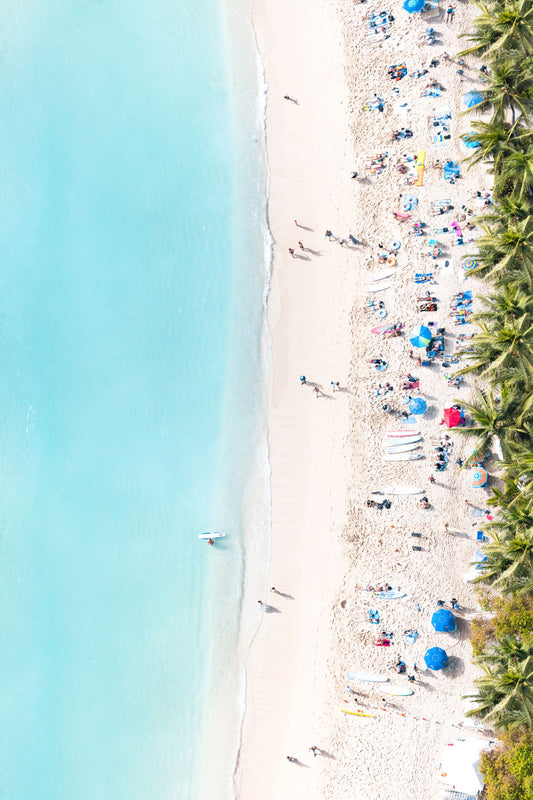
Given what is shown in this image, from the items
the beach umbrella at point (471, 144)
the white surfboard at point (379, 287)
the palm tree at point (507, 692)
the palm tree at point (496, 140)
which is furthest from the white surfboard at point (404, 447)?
the beach umbrella at point (471, 144)

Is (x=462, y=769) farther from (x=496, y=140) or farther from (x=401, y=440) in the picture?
(x=496, y=140)

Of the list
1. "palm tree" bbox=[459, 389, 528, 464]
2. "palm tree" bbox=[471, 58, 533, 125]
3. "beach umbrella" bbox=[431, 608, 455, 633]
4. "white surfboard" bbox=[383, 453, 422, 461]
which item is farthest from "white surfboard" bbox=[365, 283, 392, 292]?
"beach umbrella" bbox=[431, 608, 455, 633]

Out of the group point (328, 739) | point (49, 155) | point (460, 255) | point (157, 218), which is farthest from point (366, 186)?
point (328, 739)

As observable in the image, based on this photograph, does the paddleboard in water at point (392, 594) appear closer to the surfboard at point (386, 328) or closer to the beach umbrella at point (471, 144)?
the surfboard at point (386, 328)

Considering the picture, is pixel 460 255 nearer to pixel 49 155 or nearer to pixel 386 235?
pixel 386 235

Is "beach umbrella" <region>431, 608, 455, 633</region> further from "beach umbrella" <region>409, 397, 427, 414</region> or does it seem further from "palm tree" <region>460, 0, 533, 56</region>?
"palm tree" <region>460, 0, 533, 56</region>

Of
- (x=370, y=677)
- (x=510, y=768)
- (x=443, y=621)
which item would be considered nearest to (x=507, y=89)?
(x=443, y=621)
